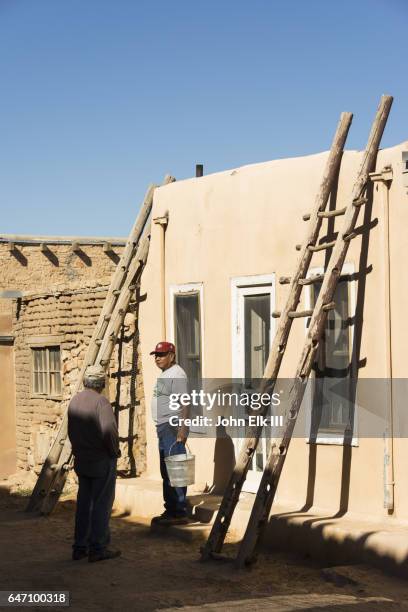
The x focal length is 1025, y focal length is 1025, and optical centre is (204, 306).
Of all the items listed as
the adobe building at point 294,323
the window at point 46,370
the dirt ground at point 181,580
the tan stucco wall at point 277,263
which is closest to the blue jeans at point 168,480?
the dirt ground at point 181,580

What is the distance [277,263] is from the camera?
10211mm

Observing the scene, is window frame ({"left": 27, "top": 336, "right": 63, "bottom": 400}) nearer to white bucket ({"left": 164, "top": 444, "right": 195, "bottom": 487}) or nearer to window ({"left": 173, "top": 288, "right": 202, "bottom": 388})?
window ({"left": 173, "top": 288, "right": 202, "bottom": 388})

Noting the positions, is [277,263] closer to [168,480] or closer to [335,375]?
[335,375]

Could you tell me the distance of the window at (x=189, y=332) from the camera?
37.6ft

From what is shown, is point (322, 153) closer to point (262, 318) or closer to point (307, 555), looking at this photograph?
point (262, 318)

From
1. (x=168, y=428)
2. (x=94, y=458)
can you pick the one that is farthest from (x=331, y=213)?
(x=94, y=458)

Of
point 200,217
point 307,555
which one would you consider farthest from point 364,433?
point 200,217

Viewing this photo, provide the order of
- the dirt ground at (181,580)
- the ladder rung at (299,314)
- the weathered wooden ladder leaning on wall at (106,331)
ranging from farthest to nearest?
the weathered wooden ladder leaning on wall at (106,331), the ladder rung at (299,314), the dirt ground at (181,580)

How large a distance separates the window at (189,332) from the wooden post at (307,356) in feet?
8.02

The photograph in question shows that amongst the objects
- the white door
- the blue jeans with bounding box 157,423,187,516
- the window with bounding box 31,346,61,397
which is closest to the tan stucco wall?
the white door

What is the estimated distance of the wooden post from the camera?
846 centimetres

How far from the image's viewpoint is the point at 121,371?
12.9 metres

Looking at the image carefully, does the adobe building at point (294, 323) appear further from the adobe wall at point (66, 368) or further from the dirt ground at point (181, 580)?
the dirt ground at point (181, 580)

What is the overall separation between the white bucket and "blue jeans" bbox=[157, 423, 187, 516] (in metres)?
0.16
